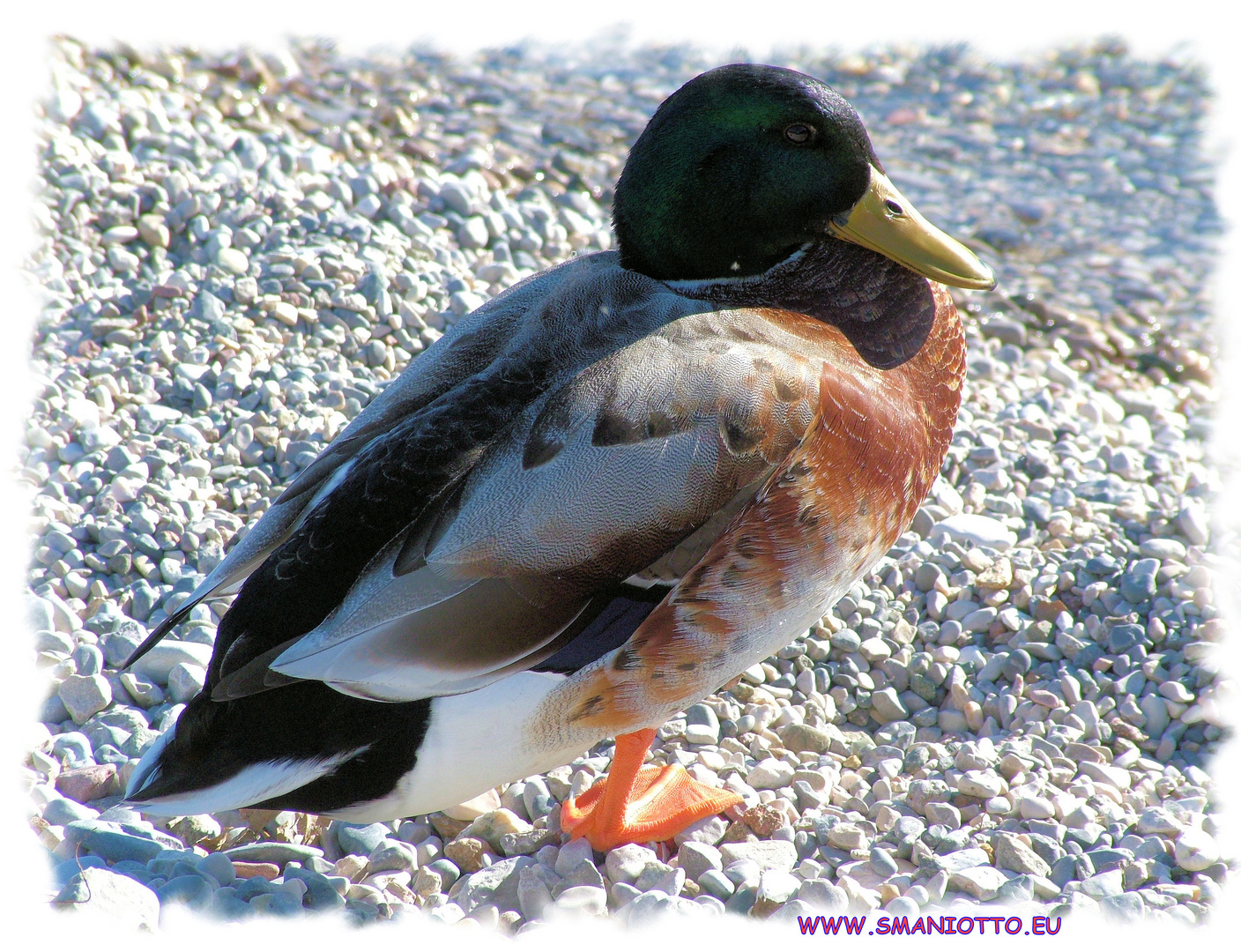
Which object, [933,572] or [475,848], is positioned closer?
[475,848]

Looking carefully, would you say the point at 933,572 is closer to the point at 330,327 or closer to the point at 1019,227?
the point at 330,327

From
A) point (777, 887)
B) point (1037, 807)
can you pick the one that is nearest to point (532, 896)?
point (777, 887)

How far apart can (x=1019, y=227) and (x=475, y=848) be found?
13.9 ft

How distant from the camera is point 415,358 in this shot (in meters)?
2.79

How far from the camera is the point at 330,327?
12.4 feet

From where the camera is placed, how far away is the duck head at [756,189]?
7.38 ft

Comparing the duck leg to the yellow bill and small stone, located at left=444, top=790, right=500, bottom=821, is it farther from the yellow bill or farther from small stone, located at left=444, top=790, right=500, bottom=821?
the yellow bill

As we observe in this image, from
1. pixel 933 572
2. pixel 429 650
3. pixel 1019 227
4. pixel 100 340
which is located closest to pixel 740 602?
pixel 429 650

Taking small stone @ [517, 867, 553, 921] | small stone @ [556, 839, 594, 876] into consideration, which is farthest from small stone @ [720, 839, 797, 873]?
small stone @ [517, 867, 553, 921]

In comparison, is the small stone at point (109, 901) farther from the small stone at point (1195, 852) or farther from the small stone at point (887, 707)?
the small stone at point (1195, 852)

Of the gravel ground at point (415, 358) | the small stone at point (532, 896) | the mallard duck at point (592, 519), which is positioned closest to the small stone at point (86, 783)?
the gravel ground at point (415, 358)

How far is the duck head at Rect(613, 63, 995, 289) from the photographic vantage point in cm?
225

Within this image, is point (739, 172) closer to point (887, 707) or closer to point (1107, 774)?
point (887, 707)

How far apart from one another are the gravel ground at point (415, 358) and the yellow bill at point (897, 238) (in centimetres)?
96
